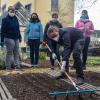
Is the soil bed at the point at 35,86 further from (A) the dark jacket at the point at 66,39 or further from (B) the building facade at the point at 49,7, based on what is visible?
(B) the building facade at the point at 49,7

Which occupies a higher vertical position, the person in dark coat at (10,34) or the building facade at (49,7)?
the building facade at (49,7)

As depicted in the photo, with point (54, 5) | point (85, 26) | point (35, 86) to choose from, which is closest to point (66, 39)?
point (35, 86)

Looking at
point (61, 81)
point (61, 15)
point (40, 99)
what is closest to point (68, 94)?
point (40, 99)

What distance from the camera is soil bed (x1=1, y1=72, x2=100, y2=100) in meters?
11.2

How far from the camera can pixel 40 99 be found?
35.5 ft

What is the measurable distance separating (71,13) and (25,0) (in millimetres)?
5999

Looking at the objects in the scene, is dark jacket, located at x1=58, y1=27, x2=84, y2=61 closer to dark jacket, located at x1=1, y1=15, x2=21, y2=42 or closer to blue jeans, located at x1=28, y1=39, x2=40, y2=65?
dark jacket, located at x1=1, y1=15, x2=21, y2=42

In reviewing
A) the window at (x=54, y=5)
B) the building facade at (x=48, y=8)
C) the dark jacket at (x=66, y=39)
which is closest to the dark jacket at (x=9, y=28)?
the dark jacket at (x=66, y=39)

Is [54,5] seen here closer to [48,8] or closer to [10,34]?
[48,8]

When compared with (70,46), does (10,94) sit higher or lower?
lower

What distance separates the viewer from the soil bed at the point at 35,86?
36.8 feet

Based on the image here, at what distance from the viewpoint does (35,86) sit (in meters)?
13.1

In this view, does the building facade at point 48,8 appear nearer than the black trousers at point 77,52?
No

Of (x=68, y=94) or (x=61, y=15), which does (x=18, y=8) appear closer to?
(x=68, y=94)
